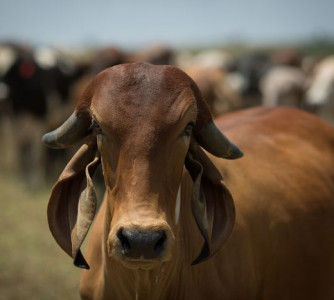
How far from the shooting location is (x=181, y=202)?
3.48m

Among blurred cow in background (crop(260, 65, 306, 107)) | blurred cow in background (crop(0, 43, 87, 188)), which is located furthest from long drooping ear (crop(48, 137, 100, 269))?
blurred cow in background (crop(260, 65, 306, 107))

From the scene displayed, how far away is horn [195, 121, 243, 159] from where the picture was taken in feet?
10.6

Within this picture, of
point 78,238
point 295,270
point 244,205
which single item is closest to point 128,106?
point 78,238

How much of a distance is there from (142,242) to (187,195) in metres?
0.87

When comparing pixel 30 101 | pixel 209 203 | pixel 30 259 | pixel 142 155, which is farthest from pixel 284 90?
pixel 142 155

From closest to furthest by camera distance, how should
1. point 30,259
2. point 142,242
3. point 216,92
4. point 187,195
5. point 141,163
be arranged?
1. point 142,242
2. point 141,163
3. point 187,195
4. point 30,259
5. point 216,92

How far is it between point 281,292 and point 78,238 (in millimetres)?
1443

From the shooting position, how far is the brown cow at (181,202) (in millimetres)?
2912

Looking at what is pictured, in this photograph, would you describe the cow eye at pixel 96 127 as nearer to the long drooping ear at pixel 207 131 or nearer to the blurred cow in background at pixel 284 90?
the long drooping ear at pixel 207 131

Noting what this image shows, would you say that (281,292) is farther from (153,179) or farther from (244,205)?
(153,179)

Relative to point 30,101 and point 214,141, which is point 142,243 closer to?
point 214,141

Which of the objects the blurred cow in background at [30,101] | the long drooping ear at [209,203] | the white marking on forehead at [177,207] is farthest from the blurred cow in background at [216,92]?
the white marking on forehead at [177,207]

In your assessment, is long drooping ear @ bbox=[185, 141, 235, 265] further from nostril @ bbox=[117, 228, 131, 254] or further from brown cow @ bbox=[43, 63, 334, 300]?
nostril @ bbox=[117, 228, 131, 254]

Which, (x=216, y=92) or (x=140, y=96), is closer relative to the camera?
(x=140, y=96)
